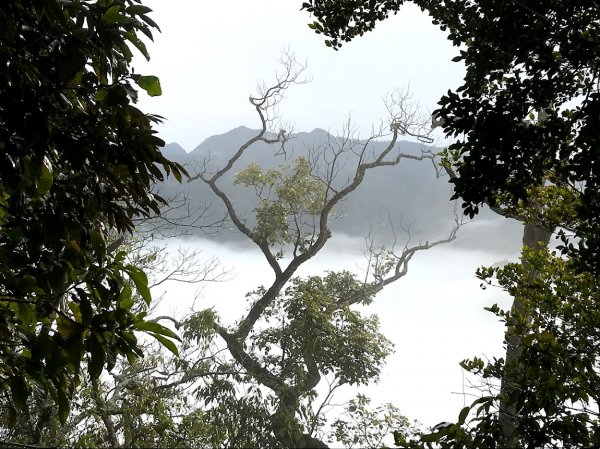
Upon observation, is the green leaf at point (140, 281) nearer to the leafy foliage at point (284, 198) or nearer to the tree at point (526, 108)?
the tree at point (526, 108)

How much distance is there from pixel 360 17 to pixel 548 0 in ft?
3.94

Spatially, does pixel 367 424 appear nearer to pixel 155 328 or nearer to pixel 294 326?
pixel 294 326

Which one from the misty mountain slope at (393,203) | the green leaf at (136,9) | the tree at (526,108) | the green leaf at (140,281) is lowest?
the green leaf at (140,281)

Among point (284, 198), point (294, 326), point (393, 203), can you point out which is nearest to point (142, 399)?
point (294, 326)

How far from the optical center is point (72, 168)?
5.00 feet

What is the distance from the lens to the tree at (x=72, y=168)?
1389 millimetres

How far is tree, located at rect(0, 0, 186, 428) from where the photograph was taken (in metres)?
1.39

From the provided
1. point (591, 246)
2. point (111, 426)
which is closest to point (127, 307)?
point (591, 246)

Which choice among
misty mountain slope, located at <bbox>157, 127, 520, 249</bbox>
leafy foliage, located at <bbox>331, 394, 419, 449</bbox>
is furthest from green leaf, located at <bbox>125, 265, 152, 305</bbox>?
misty mountain slope, located at <bbox>157, 127, 520, 249</bbox>

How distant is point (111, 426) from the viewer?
6.46 m

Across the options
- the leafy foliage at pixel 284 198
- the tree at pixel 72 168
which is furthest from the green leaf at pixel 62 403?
the leafy foliage at pixel 284 198

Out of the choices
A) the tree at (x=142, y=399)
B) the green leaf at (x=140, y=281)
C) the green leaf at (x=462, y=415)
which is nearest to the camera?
the green leaf at (x=140, y=281)

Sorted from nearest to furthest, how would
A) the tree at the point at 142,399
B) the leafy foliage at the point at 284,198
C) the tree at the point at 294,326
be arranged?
the tree at the point at 142,399
the tree at the point at 294,326
the leafy foliage at the point at 284,198

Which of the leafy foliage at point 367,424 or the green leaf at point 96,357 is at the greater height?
the leafy foliage at point 367,424
